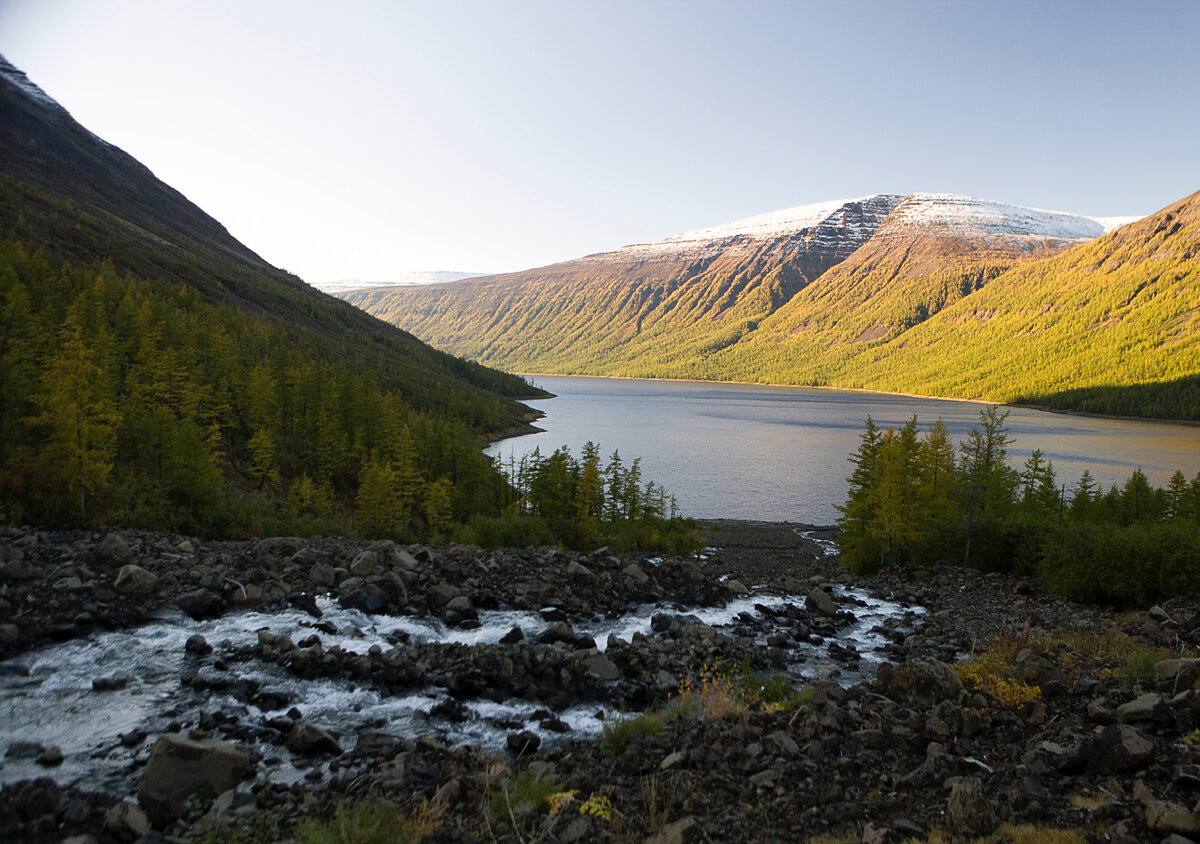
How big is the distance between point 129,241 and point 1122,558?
12910 cm

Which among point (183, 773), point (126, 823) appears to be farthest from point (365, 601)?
point (126, 823)

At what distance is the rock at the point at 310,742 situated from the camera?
32.7ft

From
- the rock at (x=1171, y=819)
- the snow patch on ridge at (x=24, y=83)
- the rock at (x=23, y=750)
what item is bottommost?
the rock at (x=23, y=750)

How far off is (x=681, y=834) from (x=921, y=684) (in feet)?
25.3

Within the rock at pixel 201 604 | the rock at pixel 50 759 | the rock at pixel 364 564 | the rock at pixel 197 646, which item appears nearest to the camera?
the rock at pixel 50 759

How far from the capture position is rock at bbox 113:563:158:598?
14.8m

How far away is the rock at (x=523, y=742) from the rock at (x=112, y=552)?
1232cm

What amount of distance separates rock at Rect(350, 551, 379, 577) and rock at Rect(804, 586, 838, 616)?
623 inches

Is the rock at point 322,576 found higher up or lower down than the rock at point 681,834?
lower down

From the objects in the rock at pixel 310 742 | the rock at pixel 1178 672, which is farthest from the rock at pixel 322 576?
the rock at pixel 1178 672

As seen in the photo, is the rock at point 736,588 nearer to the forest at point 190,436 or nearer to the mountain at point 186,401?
the forest at point 190,436

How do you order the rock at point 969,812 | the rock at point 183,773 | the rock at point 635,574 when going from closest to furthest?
1. the rock at point 969,812
2. the rock at point 183,773
3. the rock at point 635,574

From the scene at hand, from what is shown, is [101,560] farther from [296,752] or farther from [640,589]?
[640,589]

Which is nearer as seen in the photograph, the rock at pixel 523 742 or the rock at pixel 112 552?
the rock at pixel 523 742
